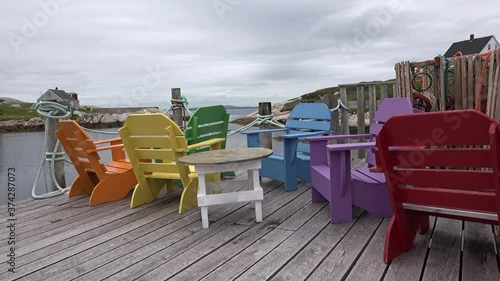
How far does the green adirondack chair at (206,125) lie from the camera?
376cm

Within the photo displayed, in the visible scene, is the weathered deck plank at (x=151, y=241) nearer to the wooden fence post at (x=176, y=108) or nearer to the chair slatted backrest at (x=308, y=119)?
the chair slatted backrest at (x=308, y=119)

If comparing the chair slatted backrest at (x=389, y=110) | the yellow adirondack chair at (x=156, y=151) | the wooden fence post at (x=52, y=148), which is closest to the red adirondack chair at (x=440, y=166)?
the chair slatted backrest at (x=389, y=110)

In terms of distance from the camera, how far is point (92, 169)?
380 centimetres

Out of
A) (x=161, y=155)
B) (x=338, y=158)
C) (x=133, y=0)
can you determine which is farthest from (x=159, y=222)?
(x=133, y=0)

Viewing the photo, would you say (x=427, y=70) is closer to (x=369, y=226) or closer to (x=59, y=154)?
(x=369, y=226)

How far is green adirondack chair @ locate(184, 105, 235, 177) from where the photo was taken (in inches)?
148

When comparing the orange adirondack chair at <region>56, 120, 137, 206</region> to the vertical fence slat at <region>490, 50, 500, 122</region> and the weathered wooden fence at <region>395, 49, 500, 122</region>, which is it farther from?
the vertical fence slat at <region>490, 50, 500, 122</region>

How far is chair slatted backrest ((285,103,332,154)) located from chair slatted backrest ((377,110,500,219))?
2.24 meters

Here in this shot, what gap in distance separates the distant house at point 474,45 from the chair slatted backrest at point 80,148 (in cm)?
3100

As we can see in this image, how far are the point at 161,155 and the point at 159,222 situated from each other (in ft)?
2.16

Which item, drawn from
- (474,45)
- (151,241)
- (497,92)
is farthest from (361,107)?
(474,45)

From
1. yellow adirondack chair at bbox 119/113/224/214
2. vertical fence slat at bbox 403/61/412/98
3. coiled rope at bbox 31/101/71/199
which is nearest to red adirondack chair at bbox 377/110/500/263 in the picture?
vertical fence slat at bbox 403/61/412/98

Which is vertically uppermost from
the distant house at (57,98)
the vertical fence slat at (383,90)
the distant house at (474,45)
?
the distant house at (474,45)

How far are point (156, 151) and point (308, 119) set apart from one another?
2.16m
